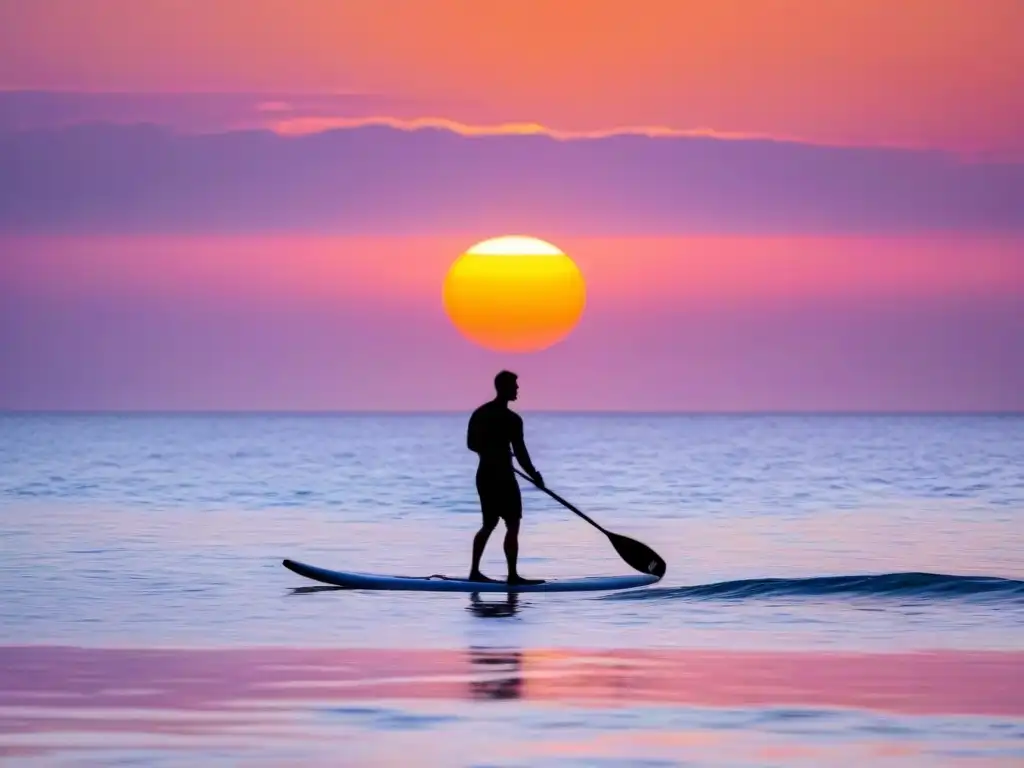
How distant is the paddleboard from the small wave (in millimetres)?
296

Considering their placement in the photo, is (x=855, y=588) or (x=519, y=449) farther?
(x=855, y=588)

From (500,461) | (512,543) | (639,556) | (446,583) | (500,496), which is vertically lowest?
(446,583)

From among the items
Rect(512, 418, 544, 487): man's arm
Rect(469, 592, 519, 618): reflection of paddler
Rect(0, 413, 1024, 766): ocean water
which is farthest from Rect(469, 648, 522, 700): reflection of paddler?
Rect(512, 418, 544, 487): man's arm

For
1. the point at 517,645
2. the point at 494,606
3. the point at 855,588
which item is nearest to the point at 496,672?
the point at 517,645

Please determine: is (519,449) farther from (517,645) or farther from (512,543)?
(517,645)

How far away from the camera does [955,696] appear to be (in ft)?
37.3

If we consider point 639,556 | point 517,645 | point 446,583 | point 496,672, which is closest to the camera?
point 496,672

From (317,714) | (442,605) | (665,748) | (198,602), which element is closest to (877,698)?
(665,748)

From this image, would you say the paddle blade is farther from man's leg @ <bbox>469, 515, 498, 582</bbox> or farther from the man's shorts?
the man's shorts

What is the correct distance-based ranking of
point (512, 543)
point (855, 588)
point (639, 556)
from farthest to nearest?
point (639, 556) → point (855, 588) → point (512, 543)

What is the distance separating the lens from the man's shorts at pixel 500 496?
17.7 metres

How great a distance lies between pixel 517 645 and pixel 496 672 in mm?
1522

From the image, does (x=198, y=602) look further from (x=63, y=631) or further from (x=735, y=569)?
(x=735, y=569)

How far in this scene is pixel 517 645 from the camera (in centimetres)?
1391
